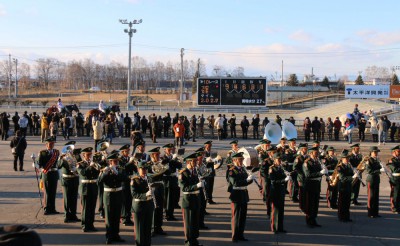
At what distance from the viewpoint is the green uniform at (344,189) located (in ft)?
33.1

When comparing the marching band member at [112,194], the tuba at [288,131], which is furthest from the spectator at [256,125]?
the marching band member at [112,194]

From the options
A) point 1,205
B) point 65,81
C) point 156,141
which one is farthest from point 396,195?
point 65,81

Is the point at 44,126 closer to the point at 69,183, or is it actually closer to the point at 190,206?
the point at 69,183

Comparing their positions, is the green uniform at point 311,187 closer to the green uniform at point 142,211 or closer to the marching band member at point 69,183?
the green uniform at point 142,211

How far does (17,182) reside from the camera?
1369cm

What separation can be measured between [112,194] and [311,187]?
14.0 ft

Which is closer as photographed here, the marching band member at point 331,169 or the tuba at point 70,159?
the tuba at point 70,159

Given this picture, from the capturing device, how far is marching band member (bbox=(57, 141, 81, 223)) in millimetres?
9680

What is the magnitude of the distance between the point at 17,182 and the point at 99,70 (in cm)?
11825

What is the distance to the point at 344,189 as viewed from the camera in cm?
1006

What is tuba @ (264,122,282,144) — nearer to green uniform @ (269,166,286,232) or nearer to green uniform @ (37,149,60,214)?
green uniform @ (269,166,286,232)

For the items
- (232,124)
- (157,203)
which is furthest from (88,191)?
(232,124)

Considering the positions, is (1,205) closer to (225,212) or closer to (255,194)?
(225,212)

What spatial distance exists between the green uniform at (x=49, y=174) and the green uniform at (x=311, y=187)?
5585 millimetres
